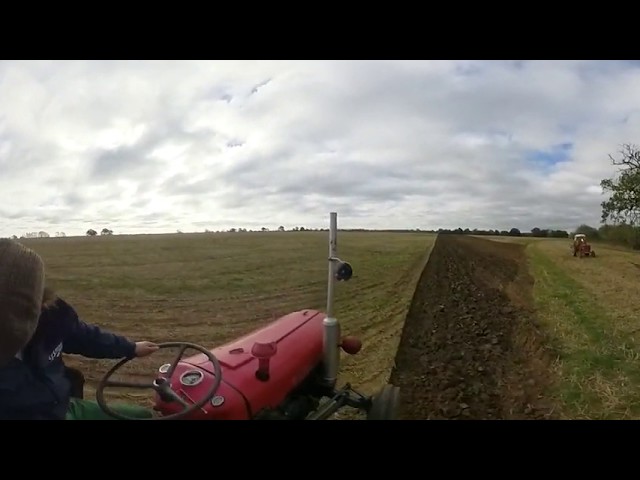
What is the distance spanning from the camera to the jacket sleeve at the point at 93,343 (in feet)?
3.82

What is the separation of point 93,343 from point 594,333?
388cm

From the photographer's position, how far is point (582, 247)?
8570 mm

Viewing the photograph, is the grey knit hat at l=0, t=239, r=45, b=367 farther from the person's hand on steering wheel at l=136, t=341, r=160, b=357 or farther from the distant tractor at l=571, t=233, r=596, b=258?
the distant tractor at l=571, t=233, r=596, b=258

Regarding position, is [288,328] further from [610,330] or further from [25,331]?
[610,330]

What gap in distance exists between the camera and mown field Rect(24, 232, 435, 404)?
3.19 meters

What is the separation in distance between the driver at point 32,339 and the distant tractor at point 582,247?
932 cm

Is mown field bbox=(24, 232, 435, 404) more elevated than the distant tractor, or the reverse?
the distant tractor

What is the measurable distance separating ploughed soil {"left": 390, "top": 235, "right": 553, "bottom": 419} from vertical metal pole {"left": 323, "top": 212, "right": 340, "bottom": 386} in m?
0.98

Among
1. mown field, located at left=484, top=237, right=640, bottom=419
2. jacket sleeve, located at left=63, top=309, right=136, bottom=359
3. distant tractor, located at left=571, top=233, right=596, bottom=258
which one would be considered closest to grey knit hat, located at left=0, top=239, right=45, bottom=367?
jacket sleeve, located at left=63, top=309, right=136, bottom=359

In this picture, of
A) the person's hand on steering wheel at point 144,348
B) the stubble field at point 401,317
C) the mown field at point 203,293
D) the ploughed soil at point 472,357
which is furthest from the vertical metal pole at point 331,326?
the mown field at point 203,293

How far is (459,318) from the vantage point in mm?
4613

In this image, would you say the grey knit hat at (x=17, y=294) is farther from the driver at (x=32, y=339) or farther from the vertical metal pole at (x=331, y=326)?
the vertical metal pole at (x=331, y=326)
